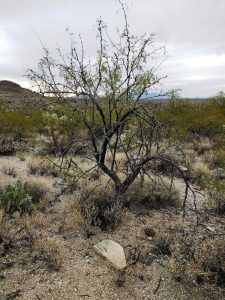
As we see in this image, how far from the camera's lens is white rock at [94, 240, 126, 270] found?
5.09 meters

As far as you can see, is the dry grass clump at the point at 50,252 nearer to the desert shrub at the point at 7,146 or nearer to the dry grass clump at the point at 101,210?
the dry grass clump at the point at 101,210

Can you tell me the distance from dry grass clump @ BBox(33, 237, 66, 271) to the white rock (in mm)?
543

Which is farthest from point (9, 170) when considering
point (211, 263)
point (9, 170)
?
point (211, 263)

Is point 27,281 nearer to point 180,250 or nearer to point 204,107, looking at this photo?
point 180,250

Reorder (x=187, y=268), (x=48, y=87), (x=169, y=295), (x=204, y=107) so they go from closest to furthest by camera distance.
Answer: (x=169, y=295)
(x=187, y=268)
(x=48, y=87)
(x=204, y=107)

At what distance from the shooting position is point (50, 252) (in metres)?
5.29

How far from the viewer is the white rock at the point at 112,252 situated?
16.7ft

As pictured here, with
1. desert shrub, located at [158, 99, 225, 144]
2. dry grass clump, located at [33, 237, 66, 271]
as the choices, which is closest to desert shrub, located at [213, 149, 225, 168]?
desert shrub, located at [158, 99, 225, 144]

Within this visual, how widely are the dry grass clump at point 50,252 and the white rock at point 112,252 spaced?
0.54m

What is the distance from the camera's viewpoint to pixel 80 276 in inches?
193

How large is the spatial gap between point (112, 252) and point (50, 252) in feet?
2.92

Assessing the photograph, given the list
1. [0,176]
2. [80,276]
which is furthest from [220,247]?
[0,176]

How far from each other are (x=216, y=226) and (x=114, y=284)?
8.49 feet

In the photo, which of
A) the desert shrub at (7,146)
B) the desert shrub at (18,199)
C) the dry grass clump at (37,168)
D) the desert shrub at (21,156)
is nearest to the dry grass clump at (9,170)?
the dry grass clump at (37,168)
